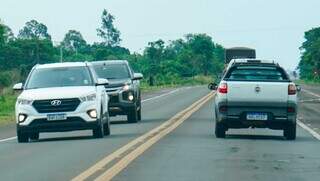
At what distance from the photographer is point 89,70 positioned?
25.1 metres

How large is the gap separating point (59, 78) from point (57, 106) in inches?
45.0

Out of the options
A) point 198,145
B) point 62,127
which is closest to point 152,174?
point 198,145

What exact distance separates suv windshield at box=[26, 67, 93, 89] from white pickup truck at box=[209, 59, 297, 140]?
302 centimetres

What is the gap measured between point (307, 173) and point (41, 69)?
1065 cm

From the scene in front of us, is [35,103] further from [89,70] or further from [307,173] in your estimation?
[307,173]

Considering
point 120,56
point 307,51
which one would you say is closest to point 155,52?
point 120,56

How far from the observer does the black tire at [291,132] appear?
79.4ft

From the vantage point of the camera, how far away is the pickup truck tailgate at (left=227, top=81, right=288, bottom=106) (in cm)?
2391

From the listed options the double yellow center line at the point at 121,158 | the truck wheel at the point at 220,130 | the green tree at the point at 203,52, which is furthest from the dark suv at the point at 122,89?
the green tree at the point at 203,52

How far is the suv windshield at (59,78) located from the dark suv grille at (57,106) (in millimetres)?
805

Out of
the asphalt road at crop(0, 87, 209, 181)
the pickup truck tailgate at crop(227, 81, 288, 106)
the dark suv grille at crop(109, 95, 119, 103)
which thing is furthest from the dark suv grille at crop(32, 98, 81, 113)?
the dark suv grille at crop(109, 95, 119, 103)

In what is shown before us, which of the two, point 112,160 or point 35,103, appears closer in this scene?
point 112,160

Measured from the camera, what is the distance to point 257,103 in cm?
2406

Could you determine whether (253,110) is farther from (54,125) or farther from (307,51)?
(307,51)
